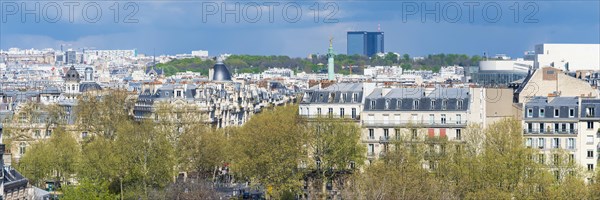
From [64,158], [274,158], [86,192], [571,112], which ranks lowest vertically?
[86,192]

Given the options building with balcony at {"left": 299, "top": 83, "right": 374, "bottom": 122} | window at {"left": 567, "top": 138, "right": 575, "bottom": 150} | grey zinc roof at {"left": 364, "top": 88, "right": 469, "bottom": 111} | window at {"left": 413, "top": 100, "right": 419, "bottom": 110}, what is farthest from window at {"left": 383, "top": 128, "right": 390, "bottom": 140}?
window at {"left": 567, "top": 138, "right": 575, "bottom": 150}

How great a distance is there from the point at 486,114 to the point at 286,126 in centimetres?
1047

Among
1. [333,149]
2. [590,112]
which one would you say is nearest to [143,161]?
[333,149]

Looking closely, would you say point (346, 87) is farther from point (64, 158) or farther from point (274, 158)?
point (64, 158)

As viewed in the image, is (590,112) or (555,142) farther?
(555,142)

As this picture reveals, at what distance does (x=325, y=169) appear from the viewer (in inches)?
2685

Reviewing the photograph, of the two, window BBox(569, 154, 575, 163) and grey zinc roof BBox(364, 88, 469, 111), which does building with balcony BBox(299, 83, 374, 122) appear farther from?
window BBox(569, 154, 575, 163)

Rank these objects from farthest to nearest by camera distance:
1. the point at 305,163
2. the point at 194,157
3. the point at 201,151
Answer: the point at 194,157 → the point at 201,151 → the point at 305,163

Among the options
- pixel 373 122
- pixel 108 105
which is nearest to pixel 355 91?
pixel 373 122

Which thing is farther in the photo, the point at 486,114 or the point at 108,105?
the point at 108,105

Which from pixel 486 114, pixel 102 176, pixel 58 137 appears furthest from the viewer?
pixel 58 137

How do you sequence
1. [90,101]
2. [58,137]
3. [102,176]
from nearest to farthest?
[102,176]
[58,137]
[90,101]

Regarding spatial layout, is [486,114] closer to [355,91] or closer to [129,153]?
[355,91]

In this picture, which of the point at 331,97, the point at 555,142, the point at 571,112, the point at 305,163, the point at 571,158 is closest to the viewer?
the point at 571,158
